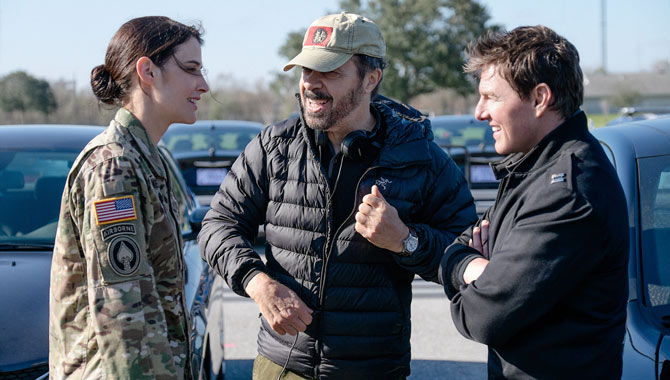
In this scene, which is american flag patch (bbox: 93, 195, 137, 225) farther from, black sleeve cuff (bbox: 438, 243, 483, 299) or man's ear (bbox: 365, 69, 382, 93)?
man's ear (bbox: 365, 69, 382, 93)

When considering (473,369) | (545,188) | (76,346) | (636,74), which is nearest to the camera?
(545,188)

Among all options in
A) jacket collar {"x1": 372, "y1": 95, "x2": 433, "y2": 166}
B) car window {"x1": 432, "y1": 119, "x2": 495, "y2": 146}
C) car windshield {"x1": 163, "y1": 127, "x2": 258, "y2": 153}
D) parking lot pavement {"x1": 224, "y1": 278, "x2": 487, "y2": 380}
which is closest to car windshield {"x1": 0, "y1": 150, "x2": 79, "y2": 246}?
parking lot pavement {"x1": 224, "y1": 278, "x2": 487, "y2": 380}

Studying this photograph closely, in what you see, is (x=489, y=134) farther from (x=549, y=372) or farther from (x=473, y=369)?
(x=549, y=372)

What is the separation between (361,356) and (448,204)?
0.66 m

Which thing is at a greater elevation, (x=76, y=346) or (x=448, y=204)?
(x=448, y=204)

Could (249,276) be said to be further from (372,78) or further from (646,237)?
(646,237)

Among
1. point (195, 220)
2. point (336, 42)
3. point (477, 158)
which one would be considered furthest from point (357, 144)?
point (477, 158)

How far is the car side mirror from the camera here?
3934 millimetres

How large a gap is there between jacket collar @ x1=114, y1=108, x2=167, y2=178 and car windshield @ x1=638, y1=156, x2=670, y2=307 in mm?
1822

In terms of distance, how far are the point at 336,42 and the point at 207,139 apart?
7381 millimetres

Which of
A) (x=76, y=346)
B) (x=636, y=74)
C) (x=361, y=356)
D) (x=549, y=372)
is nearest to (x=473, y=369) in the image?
(x=361, y=356)

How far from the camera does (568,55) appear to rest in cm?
190

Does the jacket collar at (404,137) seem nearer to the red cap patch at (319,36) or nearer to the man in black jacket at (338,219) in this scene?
the man in black jacket at (338,219)

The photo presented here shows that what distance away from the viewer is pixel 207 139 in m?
9.71
